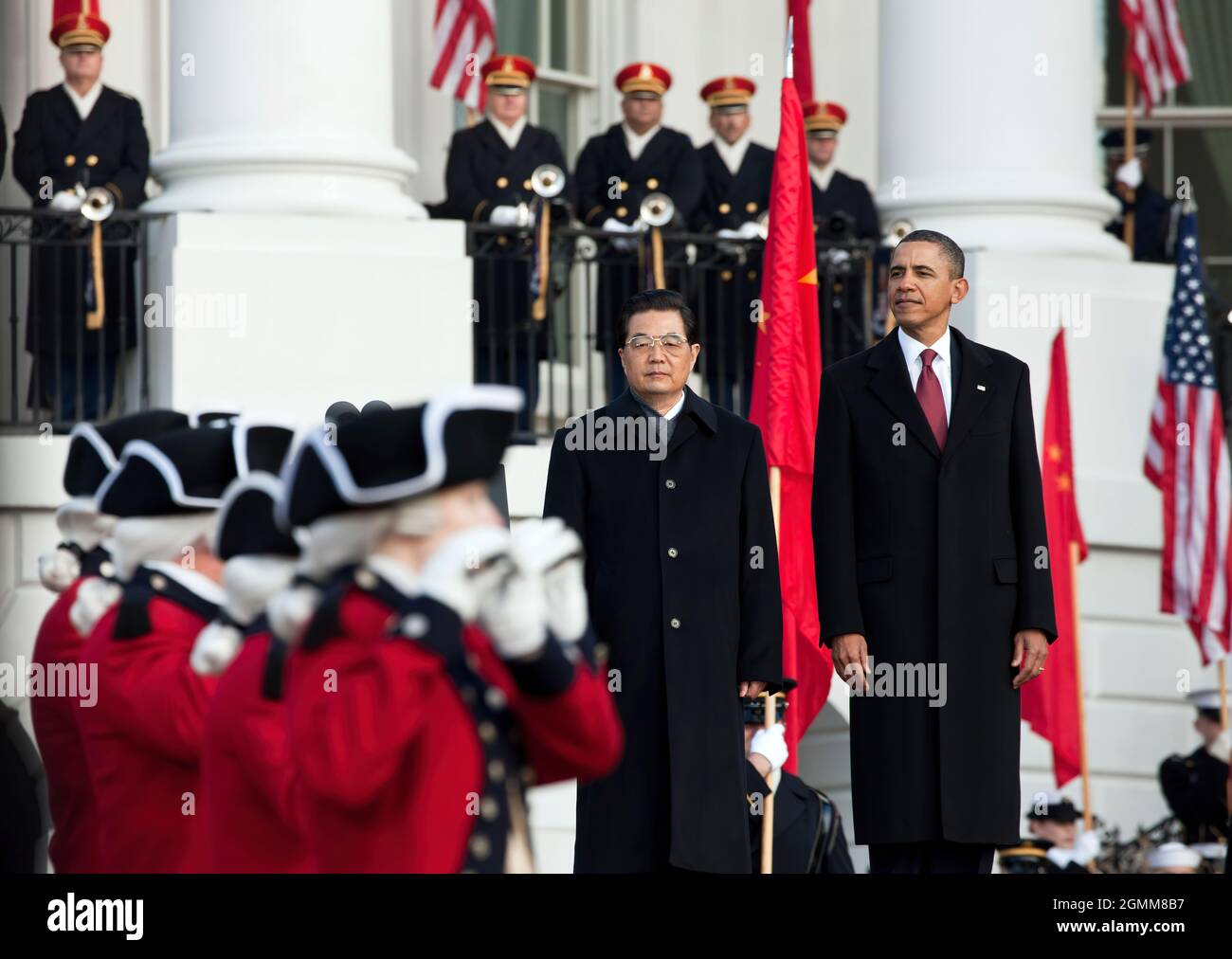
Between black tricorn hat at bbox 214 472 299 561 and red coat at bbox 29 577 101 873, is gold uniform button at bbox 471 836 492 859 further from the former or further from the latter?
red coat at bbox 29 577 101 873

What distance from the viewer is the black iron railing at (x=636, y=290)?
1206 cm

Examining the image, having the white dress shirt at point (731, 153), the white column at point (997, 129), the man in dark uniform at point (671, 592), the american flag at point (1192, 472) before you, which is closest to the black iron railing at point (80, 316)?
the white dress shirt at point (731, 153)

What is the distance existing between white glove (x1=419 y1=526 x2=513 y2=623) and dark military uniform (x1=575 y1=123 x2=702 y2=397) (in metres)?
7.60

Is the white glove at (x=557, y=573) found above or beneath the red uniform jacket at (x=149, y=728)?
above

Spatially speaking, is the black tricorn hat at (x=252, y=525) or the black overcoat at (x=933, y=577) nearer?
the black tricorn hat at (x=252, y=525)

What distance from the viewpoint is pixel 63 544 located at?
713 cm

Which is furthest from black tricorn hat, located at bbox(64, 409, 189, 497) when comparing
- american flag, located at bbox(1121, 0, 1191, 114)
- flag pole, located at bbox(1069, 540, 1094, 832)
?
american flag, located at bbox(1121, 0, 1191, 114)

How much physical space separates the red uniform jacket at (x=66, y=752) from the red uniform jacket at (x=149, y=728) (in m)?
0.18

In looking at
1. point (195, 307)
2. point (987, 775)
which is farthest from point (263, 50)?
point (987, 775)

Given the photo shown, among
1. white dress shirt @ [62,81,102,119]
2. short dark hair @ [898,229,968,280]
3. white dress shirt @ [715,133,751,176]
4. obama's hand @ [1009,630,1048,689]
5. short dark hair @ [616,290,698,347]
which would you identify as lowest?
obama's hand @ [1009,630,1048,689]

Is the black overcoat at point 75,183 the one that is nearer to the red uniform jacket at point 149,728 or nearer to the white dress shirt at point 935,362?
the white dress shirt at point 935,362

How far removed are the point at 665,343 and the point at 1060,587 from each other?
5559mm

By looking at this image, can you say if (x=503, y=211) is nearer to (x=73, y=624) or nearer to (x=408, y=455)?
(x=73, y=624)

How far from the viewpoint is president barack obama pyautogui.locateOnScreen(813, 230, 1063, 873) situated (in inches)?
268
